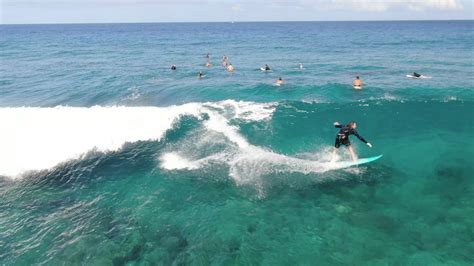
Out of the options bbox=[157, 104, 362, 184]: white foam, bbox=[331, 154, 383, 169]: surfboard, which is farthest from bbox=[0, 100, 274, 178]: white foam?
bbox=[331, 154, 383, 169]: surfboard

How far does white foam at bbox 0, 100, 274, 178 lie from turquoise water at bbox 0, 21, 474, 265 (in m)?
0.14

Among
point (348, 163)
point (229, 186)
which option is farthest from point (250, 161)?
point (348, 163)

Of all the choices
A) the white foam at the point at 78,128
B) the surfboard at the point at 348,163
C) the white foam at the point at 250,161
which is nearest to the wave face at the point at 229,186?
the white foam at the point at 250,161

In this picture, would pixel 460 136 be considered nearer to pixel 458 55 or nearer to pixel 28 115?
pixel 28 115

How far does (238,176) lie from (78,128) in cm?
1446

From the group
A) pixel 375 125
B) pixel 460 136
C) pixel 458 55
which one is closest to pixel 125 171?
pixel 375 125

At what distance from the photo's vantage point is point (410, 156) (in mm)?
19906

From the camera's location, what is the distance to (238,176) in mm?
17625

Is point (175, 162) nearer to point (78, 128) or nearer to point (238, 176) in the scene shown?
point (238, 176)

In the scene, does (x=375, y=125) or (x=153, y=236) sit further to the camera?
(x=375, y=125)

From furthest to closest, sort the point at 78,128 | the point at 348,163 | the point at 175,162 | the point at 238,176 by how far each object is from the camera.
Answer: the point at 78,128 → the point at 175,162 → the point at 348,163 → the point at 238,176

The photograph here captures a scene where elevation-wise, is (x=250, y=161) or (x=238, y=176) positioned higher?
(x=250, y=161)

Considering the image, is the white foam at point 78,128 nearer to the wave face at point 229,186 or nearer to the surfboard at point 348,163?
the wave face at point 229,186

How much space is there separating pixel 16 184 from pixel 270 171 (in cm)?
1368
